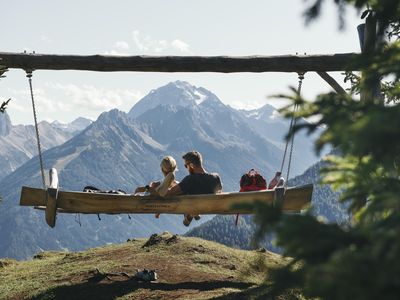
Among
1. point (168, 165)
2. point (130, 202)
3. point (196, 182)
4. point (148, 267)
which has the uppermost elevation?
point (168, 165)

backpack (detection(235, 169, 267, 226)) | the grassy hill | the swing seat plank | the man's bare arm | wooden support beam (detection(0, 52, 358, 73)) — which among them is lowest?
the grassy hill

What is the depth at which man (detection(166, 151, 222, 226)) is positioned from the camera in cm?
1051

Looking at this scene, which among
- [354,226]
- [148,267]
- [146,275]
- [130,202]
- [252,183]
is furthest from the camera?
[252,183]

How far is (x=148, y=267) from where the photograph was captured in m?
11.1

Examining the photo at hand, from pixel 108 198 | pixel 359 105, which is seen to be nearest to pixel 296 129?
pixel 359 105

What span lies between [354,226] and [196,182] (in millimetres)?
7559

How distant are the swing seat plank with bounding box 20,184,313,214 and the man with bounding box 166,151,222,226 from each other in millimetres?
588

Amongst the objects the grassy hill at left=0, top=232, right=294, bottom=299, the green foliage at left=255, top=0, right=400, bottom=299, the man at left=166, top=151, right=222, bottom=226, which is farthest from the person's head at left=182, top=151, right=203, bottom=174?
the green foliage at left=255, top=0, right=400, bottom=299

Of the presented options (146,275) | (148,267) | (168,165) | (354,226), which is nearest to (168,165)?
(168,165)

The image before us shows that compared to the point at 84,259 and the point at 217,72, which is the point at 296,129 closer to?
the point at 217,72

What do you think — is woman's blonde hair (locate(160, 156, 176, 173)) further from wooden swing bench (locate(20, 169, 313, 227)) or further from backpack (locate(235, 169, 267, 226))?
backpack (locate(235, 169, 267, 226))

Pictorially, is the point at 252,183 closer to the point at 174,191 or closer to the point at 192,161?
the point at 192,161

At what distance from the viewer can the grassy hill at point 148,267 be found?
9.41m

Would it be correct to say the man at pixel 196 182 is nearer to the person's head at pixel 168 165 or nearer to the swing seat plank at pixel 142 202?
the person's head at pixel 168 165
